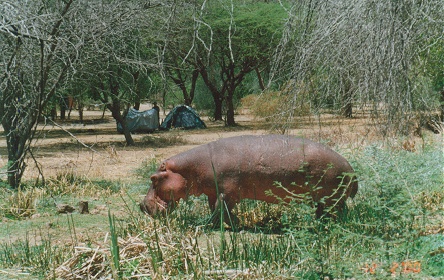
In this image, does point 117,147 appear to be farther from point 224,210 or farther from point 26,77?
point 224,210

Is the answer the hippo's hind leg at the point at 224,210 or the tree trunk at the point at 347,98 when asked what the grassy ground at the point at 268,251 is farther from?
the tree trunk at the point at 347,98

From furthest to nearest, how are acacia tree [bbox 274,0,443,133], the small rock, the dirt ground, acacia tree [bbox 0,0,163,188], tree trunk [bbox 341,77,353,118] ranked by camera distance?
the dirt ground < acacia tree [bbox 0,0,163,188] < the small rock < tree trunk [bbox 341,77,353,118] < acacia tree [bbox 274,0,443,133]

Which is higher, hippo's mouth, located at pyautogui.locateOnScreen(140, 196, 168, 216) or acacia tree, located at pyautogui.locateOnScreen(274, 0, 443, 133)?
acacia tree, located at pyautogui.locateOnScreen(274, 0, 443, 133)

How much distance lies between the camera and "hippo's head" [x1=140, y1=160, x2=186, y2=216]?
7270mm

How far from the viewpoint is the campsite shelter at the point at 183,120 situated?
98.4 ft

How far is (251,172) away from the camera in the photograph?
7215 millimetres

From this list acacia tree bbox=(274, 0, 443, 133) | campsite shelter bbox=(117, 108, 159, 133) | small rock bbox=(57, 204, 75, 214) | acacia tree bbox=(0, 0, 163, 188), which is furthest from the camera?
campsite shelter bbox=(117, 108, 159, 133)

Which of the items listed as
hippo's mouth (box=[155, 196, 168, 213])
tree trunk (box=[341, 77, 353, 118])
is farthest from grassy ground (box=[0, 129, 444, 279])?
tree trunk (box=[341, 77, 353, 118])

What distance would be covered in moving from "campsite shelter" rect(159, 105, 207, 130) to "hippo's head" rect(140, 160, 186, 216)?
22526mm

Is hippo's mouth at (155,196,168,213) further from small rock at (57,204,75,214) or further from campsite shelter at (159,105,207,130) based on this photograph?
campsite shelter at (159,105,207,130)

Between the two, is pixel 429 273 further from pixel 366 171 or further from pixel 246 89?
pixel 246 89

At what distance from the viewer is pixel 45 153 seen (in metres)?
19.2

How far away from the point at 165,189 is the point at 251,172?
0.98 metres

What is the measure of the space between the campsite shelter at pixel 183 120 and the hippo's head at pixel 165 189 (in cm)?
2253
